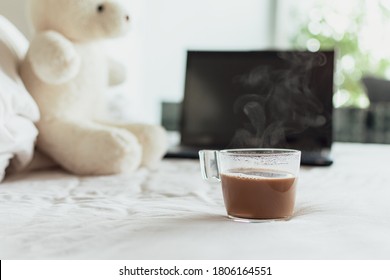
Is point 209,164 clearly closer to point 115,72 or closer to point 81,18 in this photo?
point 81,18

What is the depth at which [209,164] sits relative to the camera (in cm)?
80

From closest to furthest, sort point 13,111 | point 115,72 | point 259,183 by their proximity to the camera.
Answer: point 259,183, point 13,111, point 115,72

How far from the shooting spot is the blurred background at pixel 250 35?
124 inches

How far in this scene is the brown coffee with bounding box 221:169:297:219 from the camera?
2.35 feet

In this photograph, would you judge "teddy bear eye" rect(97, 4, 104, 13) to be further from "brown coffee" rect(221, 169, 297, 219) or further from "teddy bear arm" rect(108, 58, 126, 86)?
"brown coffee" rect(221, 169, 297, 219)

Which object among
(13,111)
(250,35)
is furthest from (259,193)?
(250,35)

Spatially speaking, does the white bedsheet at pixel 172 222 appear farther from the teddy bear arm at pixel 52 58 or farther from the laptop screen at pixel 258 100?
the laptop screen at pixel 258 100

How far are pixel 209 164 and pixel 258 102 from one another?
94 cm

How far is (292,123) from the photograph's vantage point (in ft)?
5.30

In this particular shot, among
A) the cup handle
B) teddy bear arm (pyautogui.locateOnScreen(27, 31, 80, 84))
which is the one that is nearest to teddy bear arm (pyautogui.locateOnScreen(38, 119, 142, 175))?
teddy bear arm (pyautogui.locateOnScreen(27, 31, 80, 84))

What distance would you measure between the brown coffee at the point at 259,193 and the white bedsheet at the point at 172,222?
0.07ft

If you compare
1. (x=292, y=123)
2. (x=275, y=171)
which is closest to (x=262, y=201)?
(x=275, y=171)

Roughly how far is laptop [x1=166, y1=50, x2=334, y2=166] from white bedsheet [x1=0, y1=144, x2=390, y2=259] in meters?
0.44

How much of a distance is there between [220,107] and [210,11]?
181 cm
